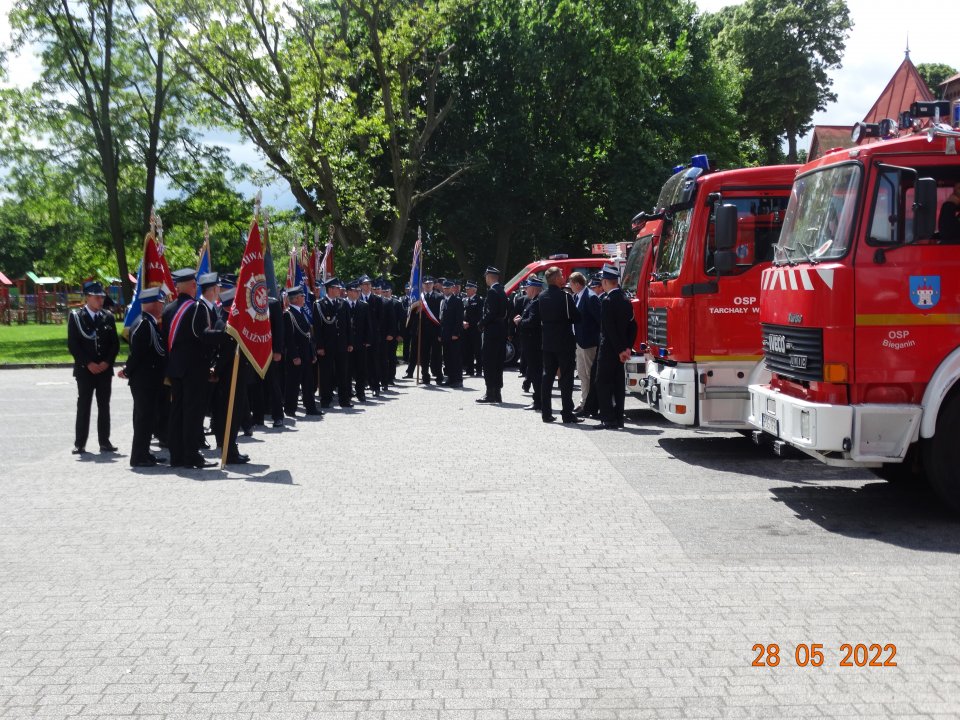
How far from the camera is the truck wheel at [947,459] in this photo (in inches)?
321

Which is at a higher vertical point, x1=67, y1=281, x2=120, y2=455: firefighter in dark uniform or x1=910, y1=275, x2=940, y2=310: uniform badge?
x1=910, y1=275, x2=940, y2=310: uniform badge

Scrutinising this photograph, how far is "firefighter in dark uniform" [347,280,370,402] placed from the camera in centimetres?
1900

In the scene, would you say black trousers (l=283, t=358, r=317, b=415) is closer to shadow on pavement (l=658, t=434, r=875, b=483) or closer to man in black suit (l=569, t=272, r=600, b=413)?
man in black suit (l=569, t=272, r=600, b=413)

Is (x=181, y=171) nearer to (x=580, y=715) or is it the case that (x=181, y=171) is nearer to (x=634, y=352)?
(x=634, y=352)

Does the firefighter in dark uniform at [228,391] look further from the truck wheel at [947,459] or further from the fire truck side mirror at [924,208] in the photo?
the fire truck side mirror at [924,208]

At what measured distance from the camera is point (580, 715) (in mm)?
4465

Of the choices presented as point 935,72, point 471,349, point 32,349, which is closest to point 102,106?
point 32,349

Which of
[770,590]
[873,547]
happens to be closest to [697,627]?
[770,590]

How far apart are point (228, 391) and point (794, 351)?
22.5ft

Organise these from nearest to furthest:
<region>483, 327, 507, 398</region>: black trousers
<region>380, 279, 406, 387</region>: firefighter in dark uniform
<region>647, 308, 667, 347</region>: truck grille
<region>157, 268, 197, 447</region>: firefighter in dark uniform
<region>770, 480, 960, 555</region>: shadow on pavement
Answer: <region>770, 480, 960, 555</region>: shadow on pavement < <region>157, 268, 197, 447</region>: firefighter in dark uniform < <region>647, 308, 667, 347</region>: truck grille < <region>483, 327, 507, 398</region>: black trousers < <region>380, 279, 406, 387</region>: firefighter in dark uniform

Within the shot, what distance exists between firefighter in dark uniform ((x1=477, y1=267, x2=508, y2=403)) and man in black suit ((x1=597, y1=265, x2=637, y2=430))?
384 cm

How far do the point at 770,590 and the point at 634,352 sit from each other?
9213 millimetres

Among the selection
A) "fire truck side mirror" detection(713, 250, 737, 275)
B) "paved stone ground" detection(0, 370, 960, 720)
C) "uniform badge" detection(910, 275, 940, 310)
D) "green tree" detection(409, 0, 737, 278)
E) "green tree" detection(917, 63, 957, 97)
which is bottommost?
"paved stone ground" detection(0, 370, 960, 720)

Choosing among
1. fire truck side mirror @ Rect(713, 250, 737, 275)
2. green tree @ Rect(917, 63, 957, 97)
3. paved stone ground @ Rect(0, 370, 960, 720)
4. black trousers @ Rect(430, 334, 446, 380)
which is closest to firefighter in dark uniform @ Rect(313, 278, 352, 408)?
black trousers @ Rect(430, 334, 446, 380)
